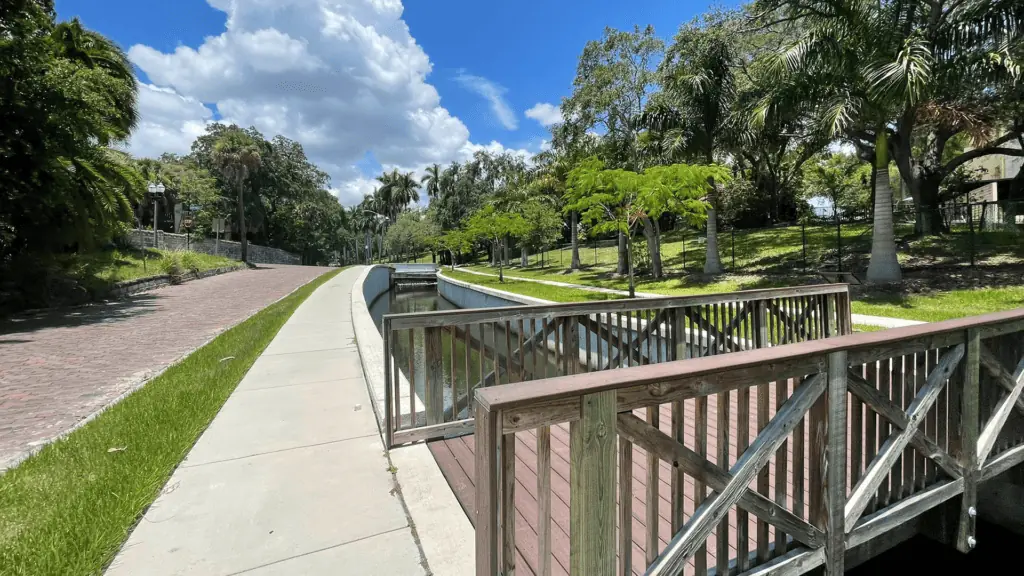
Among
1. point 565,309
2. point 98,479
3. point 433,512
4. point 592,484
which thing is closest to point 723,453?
point 592,484

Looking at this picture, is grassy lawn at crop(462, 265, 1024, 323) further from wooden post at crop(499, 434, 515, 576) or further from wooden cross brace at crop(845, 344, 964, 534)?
wooden post at crop(499, 434, 515, 576)

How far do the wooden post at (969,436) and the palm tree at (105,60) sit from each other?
56.8 feet

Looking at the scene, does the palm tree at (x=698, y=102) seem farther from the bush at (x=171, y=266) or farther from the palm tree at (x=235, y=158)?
the palm tree at (x=235, y=158)

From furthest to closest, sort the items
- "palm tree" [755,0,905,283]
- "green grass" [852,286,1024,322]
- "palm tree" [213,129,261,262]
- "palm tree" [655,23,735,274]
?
"palm tree" [213,129,261,262], "palm tree" [655,23,735,274], "palm tree" [755,0,905,283], "green grass" [852,286,1024,322]

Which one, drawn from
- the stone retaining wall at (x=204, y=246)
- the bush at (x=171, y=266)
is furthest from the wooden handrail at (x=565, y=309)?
the stone retaining wall at (x=204, y=246)

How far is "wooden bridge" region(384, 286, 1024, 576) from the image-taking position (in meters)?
1.49

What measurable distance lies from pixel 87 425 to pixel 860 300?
13.9 meters

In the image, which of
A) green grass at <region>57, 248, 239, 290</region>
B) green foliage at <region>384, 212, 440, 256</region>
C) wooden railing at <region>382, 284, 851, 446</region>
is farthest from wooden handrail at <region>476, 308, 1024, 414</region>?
green foliage at <region>384, 212, 440, 256</region>

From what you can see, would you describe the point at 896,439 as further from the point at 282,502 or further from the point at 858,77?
the point at 858,77

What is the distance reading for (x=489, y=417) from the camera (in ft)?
4.47

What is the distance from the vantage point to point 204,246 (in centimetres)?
3588

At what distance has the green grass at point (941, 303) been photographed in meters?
8.98

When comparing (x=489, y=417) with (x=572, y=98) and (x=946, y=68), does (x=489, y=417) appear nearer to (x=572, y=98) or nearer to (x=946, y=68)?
(x=946, y=68)

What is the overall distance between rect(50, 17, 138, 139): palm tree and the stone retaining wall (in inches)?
362
